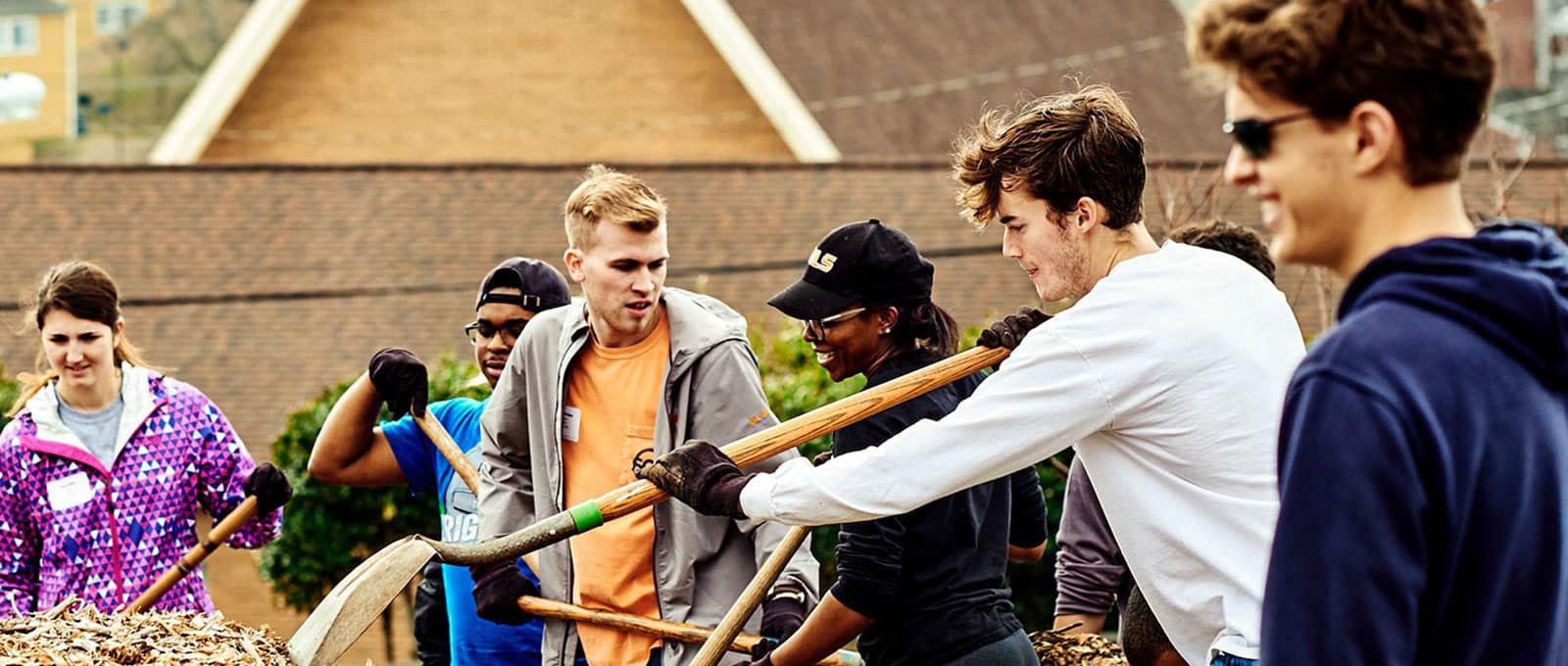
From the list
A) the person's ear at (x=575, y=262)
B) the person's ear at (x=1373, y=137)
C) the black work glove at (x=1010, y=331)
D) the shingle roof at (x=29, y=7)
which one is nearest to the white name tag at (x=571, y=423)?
the person's ear at (x=575, y=262)

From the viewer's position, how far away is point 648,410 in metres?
4.55

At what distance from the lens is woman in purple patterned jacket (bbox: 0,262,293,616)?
18.3ft

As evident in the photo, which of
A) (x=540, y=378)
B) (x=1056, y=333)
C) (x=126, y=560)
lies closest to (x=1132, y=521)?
(x=1056, y=333)

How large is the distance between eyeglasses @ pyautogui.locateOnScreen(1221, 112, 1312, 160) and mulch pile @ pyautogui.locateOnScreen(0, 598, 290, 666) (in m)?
2.74

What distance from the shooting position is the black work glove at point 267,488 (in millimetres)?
5754

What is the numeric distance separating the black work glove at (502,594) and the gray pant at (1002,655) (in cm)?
128

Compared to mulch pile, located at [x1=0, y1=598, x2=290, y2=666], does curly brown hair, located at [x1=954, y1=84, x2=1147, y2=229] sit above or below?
above

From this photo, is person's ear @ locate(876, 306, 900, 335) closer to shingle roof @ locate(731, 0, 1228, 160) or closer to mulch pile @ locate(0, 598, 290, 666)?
mulch pile @ locate(0, 598, 290, 666)

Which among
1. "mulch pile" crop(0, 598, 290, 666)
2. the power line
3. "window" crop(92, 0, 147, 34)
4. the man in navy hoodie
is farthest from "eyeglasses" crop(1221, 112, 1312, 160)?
"window" crop(92, 0, 147, 34)

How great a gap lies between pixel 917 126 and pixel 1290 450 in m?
19.9

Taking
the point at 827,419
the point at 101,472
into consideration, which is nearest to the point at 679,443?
the point at 827,419

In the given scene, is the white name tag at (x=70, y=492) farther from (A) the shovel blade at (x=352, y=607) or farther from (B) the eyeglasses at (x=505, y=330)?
(A) the shovel blade at (x=352, y=607)

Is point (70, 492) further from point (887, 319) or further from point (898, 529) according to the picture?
point (898, 529)

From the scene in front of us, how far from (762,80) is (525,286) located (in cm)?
1537
